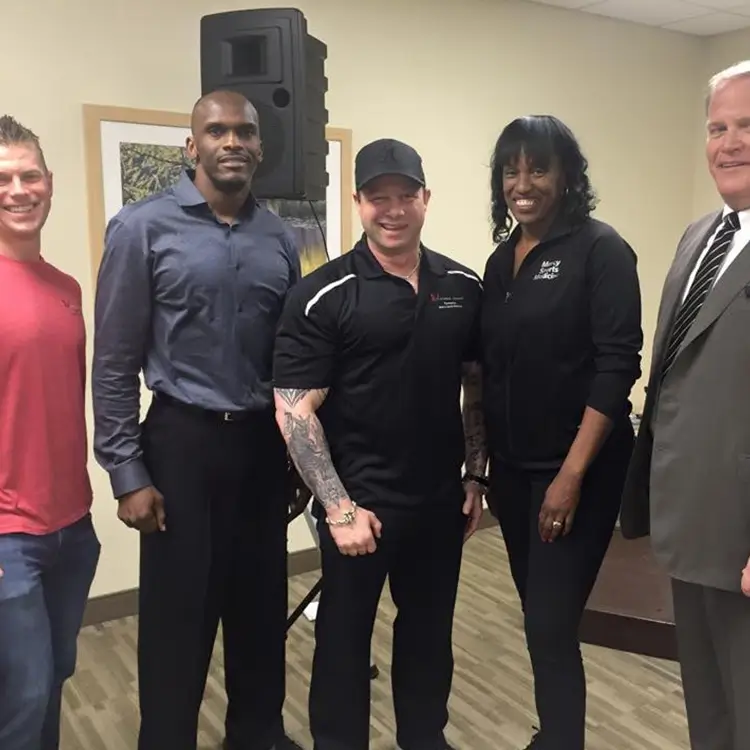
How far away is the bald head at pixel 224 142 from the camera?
1864mm

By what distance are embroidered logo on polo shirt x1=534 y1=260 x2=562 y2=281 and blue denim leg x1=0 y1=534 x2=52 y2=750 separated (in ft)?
3.67

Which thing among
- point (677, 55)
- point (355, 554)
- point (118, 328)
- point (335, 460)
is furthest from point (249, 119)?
point (677, 55)

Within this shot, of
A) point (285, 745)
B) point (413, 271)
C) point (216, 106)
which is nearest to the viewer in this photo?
point (413, 271)

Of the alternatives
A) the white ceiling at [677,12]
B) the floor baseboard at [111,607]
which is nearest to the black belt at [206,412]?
the floor baseboard at [111,607]

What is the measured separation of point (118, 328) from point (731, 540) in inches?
50.1

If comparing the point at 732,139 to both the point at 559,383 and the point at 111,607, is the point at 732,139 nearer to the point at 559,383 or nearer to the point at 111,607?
the point at 559,383

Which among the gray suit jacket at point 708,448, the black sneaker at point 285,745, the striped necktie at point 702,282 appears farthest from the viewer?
the black sneaker at point 285,745

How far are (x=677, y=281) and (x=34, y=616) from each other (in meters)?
1.38

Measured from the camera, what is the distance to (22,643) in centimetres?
155

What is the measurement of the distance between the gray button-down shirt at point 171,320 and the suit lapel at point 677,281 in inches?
33.3

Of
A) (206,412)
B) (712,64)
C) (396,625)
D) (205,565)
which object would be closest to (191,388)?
(206,412)

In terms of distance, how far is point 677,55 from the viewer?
170 inches

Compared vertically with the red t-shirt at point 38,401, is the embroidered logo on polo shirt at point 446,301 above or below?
above

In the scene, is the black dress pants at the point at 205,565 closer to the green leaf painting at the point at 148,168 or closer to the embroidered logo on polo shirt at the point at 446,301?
the embroidered logo on polo shirt at the point at 446,301
